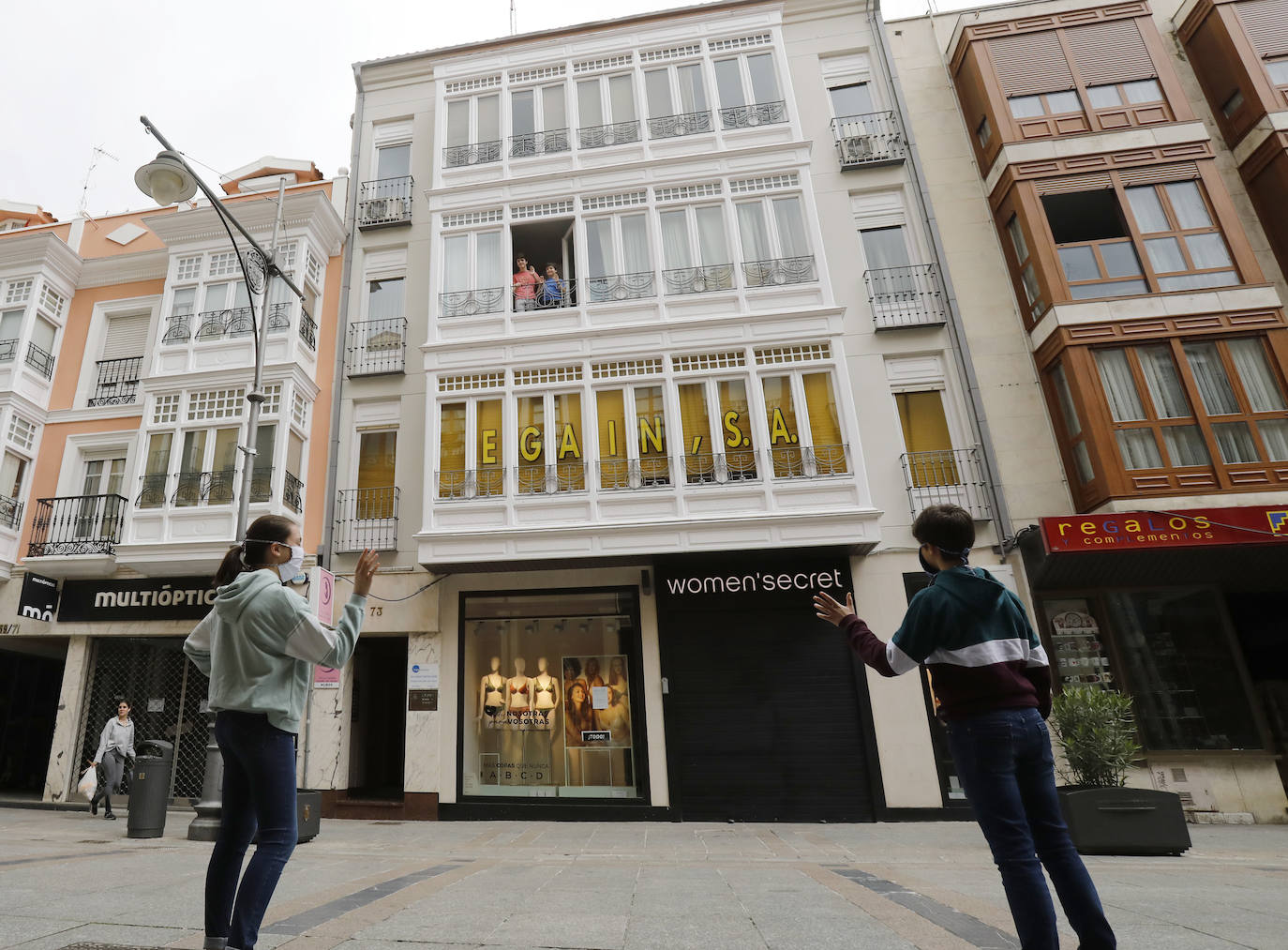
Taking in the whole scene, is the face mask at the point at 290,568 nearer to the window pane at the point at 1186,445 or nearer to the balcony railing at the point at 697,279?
the balcony railing at the point at 697,279

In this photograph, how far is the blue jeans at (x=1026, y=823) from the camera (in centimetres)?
254

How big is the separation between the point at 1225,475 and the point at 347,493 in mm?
15090

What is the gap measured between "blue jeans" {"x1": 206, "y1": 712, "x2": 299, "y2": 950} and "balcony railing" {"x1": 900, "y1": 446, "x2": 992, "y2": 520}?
1089 centimetres

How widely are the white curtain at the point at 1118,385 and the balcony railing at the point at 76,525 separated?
18301 mm

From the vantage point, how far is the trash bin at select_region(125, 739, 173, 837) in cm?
908

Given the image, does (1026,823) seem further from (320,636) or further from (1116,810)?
(1116,810)

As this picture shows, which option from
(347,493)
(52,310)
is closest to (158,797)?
(347,493)

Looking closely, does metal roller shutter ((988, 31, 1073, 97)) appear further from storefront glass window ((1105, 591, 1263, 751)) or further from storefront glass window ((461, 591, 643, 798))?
storefront glass window ((461, 591, 643, 798))

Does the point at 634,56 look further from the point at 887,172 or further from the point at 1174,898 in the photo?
the point at 1174,898

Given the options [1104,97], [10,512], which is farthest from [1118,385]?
[10,512]

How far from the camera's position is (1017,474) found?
11984 mm

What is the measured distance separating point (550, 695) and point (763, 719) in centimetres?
377

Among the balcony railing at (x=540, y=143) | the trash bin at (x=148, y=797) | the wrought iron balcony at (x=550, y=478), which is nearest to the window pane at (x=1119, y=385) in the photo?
the wrought iron balcony at (x=550, y=478)

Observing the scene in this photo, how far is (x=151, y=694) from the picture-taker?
539 inches
